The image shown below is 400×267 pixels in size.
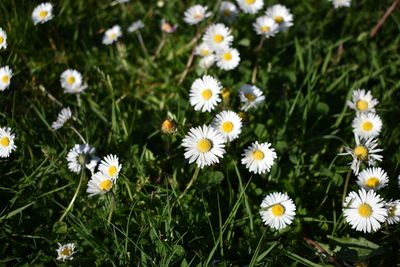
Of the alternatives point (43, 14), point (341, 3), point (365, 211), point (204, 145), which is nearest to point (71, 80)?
point (43, 14)

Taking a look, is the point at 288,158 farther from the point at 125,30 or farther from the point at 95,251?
the point at 125,30

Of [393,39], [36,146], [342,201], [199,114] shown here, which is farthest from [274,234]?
[393,39]

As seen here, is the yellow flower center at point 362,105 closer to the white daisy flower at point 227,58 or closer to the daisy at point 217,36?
the white daisy flower at point 227,58

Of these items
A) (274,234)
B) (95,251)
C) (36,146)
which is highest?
(36,146)

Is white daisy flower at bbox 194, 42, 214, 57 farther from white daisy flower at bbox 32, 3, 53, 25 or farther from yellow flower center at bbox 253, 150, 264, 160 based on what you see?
white daisy flower at bbox 32, 3, 53, 25

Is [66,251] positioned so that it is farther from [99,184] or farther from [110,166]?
[110,166]

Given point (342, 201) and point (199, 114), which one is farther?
point (199, 114)
